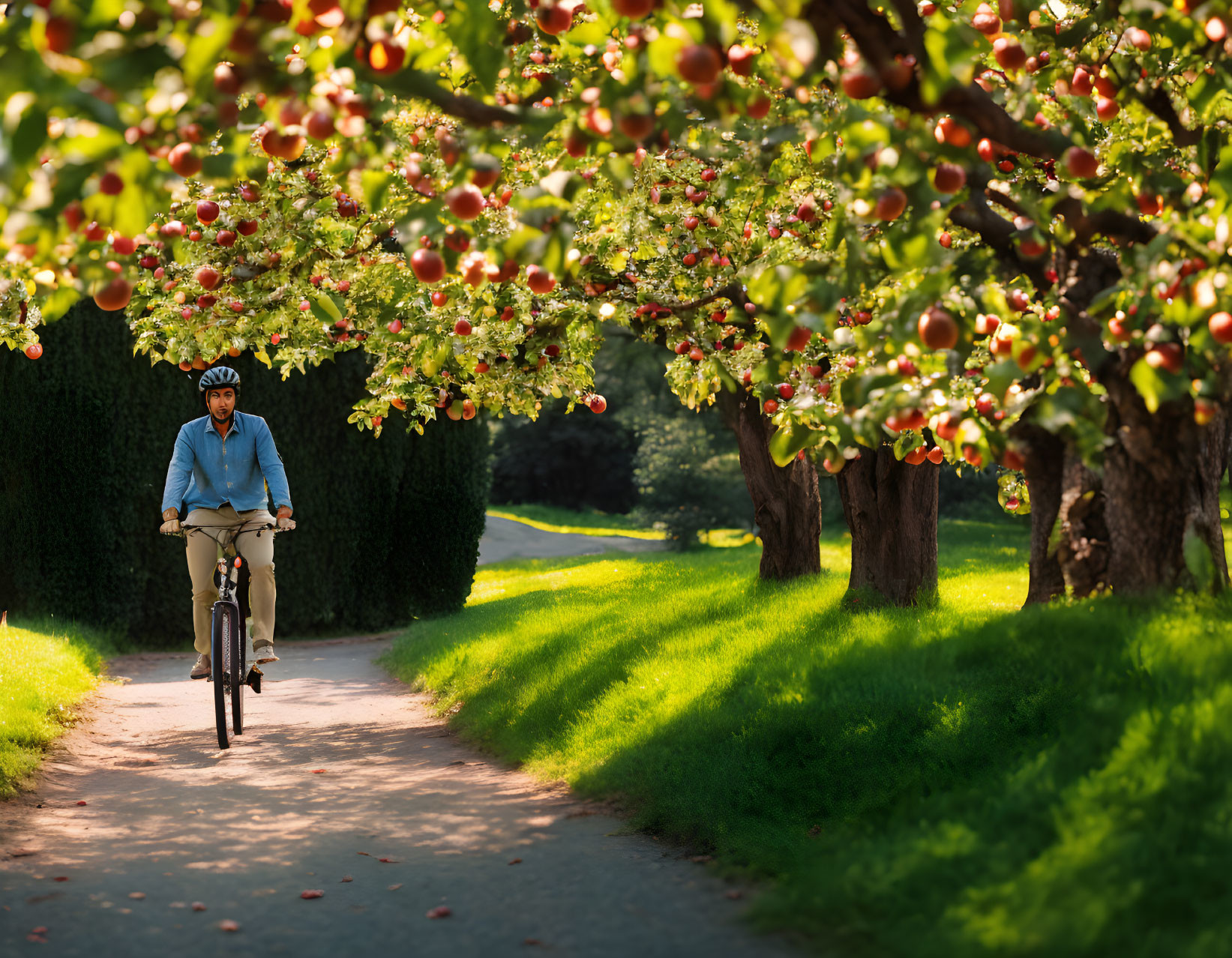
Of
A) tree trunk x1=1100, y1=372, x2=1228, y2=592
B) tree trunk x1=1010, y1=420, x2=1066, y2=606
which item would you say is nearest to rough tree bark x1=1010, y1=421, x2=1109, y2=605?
tree trunk x1=1010, y1=420, x2=1066, y2=606

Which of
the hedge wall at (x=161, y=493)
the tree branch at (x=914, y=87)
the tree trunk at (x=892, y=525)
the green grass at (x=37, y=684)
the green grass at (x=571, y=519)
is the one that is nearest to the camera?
the tree branch at (x=914, y=87)

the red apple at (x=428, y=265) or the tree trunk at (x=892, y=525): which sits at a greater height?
the red apple at (x=428, y=265)

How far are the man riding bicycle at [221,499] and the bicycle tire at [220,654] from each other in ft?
0.50

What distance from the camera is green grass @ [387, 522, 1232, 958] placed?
3303 millimetres

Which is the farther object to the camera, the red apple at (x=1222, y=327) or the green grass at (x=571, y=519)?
the green grass at (x=571, y=519)

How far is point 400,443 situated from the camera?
46.8 ft

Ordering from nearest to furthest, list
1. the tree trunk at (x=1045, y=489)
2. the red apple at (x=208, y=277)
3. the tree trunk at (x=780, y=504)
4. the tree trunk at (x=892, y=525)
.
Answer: the tree trunk at (x=1045, y=489), the red apple at (x=208, y=277), the tree trunk at (x=892, y=525), the tree trunk at (x=780, y=504)

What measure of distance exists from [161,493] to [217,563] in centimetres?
598

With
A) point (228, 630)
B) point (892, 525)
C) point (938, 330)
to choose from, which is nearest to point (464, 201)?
point (938, 330)

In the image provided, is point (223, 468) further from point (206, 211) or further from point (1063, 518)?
point (1063, 518)

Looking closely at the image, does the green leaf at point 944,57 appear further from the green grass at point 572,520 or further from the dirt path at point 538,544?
the green grass at point 572,520

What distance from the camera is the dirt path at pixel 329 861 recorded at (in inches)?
146

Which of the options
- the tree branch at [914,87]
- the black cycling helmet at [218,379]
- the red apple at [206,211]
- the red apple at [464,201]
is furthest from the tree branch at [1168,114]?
the black cycling helmet at [218,379]

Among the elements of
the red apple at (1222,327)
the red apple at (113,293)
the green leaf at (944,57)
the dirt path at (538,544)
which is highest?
the green leaf at (944,57)
